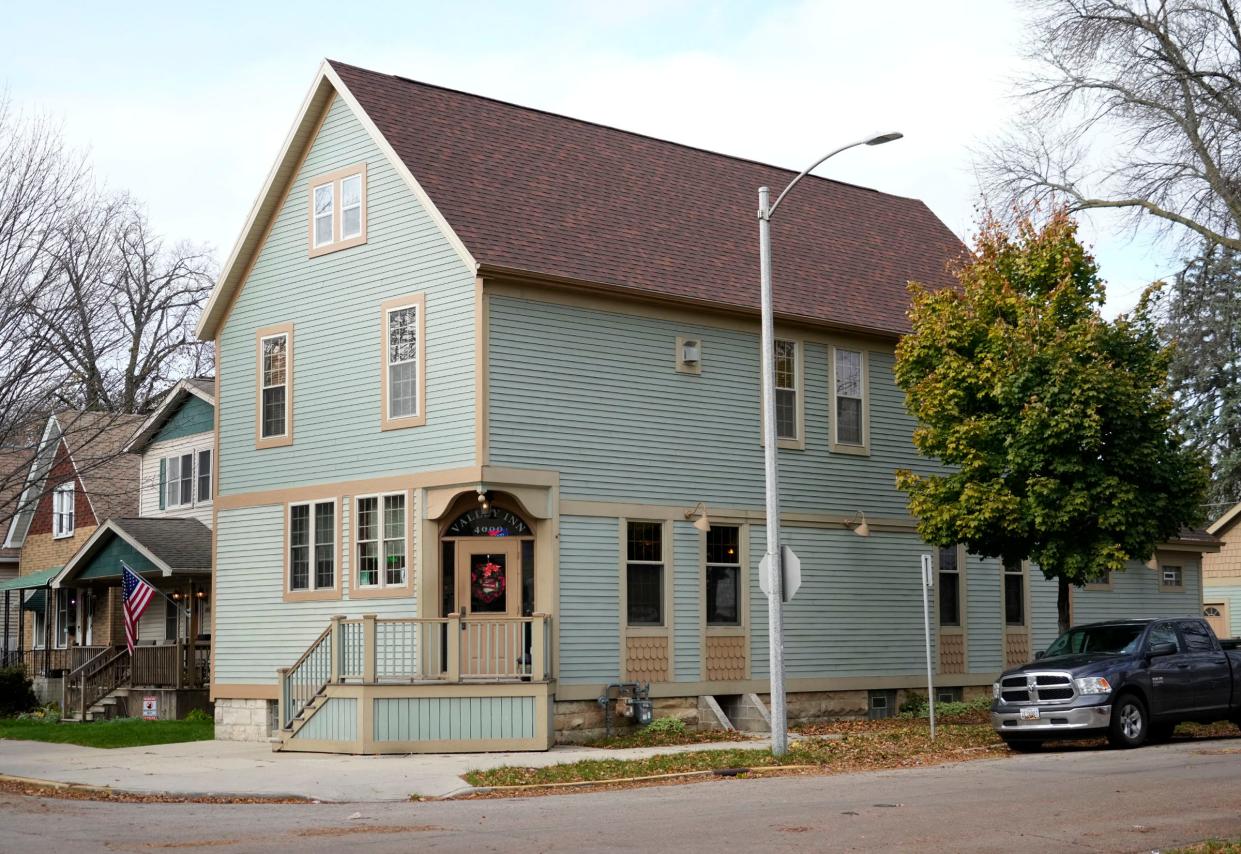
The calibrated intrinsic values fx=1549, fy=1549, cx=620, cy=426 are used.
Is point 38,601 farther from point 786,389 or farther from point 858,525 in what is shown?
point 858,525

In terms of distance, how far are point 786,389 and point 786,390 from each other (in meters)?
0.02

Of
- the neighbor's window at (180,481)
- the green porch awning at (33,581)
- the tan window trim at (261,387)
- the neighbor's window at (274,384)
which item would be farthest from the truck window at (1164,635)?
the green porch awning at (33,581)

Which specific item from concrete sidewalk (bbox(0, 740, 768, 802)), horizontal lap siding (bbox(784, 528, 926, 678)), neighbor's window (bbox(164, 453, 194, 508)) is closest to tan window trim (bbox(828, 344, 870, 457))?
horizontal lap siding (bbox(784, 528, 926, 678))

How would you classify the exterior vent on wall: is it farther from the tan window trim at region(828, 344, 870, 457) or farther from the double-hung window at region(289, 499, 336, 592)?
the double-hung window at region(289, 499, 336, 592)

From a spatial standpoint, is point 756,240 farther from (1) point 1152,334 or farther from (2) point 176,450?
(2) point 176,450

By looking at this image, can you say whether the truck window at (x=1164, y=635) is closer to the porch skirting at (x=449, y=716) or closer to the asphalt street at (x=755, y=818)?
the asphalt street at (x=755, y=818)

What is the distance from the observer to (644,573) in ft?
80.5

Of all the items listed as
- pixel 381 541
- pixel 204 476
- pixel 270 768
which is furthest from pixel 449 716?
pixel 204 476

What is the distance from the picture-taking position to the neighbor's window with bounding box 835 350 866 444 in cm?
2770

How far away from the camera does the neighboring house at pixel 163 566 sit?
3256cm

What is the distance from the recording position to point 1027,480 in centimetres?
2383

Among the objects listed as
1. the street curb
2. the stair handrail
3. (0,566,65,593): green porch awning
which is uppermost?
(0,566,65,593): green porch awning

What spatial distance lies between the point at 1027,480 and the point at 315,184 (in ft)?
41.9

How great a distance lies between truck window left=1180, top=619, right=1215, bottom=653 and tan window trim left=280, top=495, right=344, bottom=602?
42.4 feet
